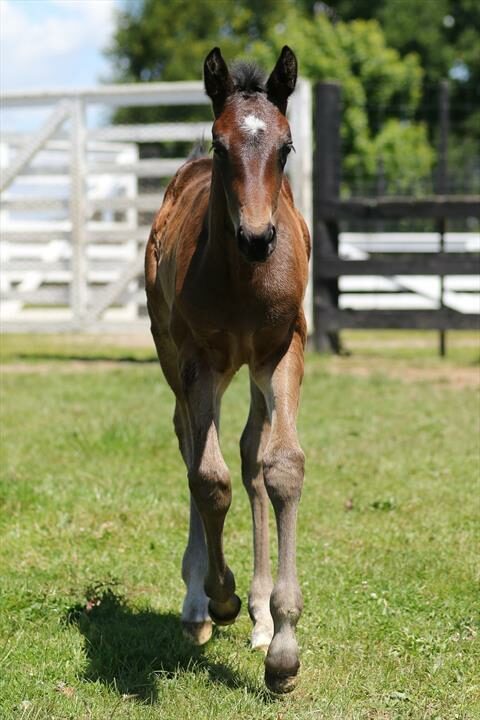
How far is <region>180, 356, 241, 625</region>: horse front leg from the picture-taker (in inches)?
163

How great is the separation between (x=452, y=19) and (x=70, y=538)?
159 ft

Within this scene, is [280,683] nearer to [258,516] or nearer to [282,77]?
[258,516]

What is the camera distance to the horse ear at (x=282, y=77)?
4.06 metres

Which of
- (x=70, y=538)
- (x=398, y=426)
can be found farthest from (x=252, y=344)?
(x=398, y=426)

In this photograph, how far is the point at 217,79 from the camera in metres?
4.05

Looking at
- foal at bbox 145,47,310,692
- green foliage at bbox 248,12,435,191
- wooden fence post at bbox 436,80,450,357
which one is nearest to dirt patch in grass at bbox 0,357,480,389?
wooden fence post at bbox 436,80,450,357

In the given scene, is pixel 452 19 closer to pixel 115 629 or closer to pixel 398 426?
pixel 398 426

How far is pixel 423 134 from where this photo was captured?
125 ft

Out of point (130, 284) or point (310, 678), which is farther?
point (130, 284)

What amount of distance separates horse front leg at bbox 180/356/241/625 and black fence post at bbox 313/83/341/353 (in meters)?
8.51

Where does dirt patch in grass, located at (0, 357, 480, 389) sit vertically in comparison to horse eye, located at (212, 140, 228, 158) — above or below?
below

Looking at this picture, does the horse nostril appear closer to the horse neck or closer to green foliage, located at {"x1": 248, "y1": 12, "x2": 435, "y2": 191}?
the horse neck

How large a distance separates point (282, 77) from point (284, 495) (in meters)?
1.51

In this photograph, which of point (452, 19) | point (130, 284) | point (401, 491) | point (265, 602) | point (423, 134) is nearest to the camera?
point (265, 602)
